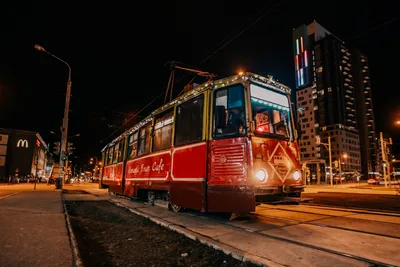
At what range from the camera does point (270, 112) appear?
641 cm

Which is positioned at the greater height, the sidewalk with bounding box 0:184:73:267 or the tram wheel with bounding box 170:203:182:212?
the tram wheel with bounding box 170:203:182:212

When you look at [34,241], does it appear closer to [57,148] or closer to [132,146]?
[132,146]

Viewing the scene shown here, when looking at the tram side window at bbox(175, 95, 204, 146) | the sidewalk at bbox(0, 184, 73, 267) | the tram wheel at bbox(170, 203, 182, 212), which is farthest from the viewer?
the tram wheel at bbox(170, 203, 182, 212)

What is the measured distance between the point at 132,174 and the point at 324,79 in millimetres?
116704

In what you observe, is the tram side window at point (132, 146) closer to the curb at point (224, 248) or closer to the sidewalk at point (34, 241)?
the sidewalk at point (34, 241)

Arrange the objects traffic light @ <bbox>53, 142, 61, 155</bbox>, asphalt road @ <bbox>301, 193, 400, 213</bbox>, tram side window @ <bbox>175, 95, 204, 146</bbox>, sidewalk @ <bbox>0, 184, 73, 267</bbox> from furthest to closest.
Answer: traffic light @ <bbox>53, 142, 61, 155</bbox> → asphalt road @ <bbox>301, 193, 400, 213</bbox> → tram side window @ <bbox>175, 95, 204, 146</bbox> → sidewalk @ <bbox>0, 184, 73, 267</bbox>

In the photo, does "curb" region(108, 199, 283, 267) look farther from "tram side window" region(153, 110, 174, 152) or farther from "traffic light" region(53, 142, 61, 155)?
"traffic light" region(53, 142, 61, 155)

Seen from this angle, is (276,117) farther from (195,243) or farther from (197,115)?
(195,243)

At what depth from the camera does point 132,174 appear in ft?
35.7

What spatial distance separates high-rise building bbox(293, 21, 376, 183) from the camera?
102 m

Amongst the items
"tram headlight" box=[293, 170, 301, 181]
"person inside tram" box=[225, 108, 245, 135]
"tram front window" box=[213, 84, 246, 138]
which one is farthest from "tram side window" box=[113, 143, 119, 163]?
"tram headlight" box=[293, 170, 301, 181]

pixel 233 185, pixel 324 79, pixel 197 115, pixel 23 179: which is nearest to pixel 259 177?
pixel 233 185

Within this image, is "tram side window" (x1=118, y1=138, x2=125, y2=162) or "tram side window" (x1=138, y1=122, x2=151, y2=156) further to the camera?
"tram side window" (x1=118, y1=138, x2=125, y2=162)

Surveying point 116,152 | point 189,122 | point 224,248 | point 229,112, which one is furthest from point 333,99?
point 224,248
